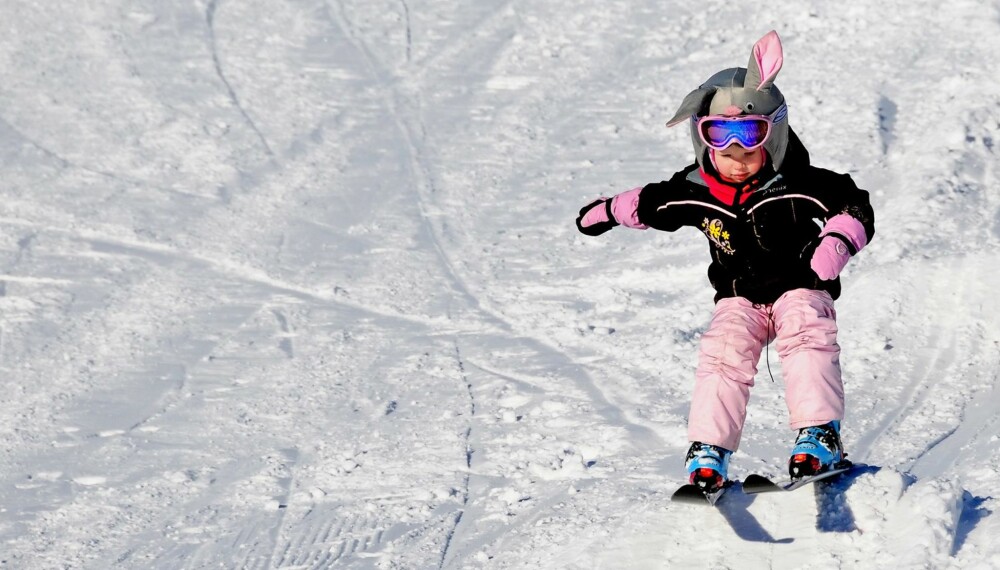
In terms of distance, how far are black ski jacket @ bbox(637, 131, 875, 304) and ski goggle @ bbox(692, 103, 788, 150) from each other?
133 millimetres

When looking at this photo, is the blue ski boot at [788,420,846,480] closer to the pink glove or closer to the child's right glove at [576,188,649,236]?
the pink glove

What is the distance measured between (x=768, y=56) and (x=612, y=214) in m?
0.78

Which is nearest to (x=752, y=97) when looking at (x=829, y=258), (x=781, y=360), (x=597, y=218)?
(x=829, y=258)

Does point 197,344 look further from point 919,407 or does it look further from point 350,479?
point 919,407

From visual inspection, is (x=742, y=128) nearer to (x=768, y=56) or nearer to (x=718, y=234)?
(x=768, y=56)

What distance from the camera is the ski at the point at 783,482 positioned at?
3.97 metres

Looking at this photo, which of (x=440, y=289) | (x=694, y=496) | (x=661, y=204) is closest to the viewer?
(x=694, y=496)

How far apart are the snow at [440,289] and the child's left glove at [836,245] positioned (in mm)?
709

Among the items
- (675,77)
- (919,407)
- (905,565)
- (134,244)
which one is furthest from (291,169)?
(905,565)

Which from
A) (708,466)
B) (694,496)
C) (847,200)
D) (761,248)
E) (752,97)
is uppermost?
(752,97)

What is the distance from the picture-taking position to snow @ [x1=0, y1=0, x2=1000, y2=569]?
16.8ft

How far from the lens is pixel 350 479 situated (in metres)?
5.67

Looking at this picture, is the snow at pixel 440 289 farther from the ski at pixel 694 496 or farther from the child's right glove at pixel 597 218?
the child's right glove at pixel 597 218

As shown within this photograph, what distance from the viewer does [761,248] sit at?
434cm
